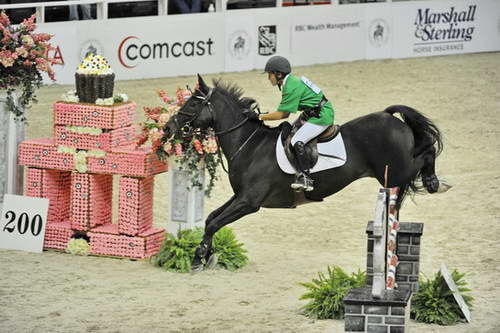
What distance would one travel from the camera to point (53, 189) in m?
13.9

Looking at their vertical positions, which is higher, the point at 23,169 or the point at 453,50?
the point at 453,50

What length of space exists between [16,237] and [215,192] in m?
3.55

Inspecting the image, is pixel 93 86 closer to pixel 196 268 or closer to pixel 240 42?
pixel 196 268

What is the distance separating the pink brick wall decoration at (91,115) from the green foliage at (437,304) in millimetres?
4256

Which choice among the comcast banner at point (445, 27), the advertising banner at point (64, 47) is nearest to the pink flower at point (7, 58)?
the advertising banner at point (64, 47)

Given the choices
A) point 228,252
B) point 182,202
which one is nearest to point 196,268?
point 228,252

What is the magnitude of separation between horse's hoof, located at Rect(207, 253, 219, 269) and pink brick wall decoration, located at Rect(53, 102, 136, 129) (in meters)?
1.99

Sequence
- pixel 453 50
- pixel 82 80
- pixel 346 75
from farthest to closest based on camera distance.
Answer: pixel 453 50
pixel 346 75
pixel 82 80

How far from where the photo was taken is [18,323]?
1080 cm

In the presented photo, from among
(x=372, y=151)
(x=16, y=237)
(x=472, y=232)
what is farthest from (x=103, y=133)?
(x=472, y=232)

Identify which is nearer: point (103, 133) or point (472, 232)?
point (103, 133)

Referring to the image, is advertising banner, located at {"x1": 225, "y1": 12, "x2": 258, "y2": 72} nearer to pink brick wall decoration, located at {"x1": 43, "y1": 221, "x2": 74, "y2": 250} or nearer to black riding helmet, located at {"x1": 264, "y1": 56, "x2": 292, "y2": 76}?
pink brick wall decoration, located at {"x1": 43, "y1": 221, "x2": 74, "y2": 250}

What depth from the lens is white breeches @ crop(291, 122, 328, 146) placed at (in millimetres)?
12000

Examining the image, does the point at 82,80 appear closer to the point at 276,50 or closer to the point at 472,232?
the point at 472,232
